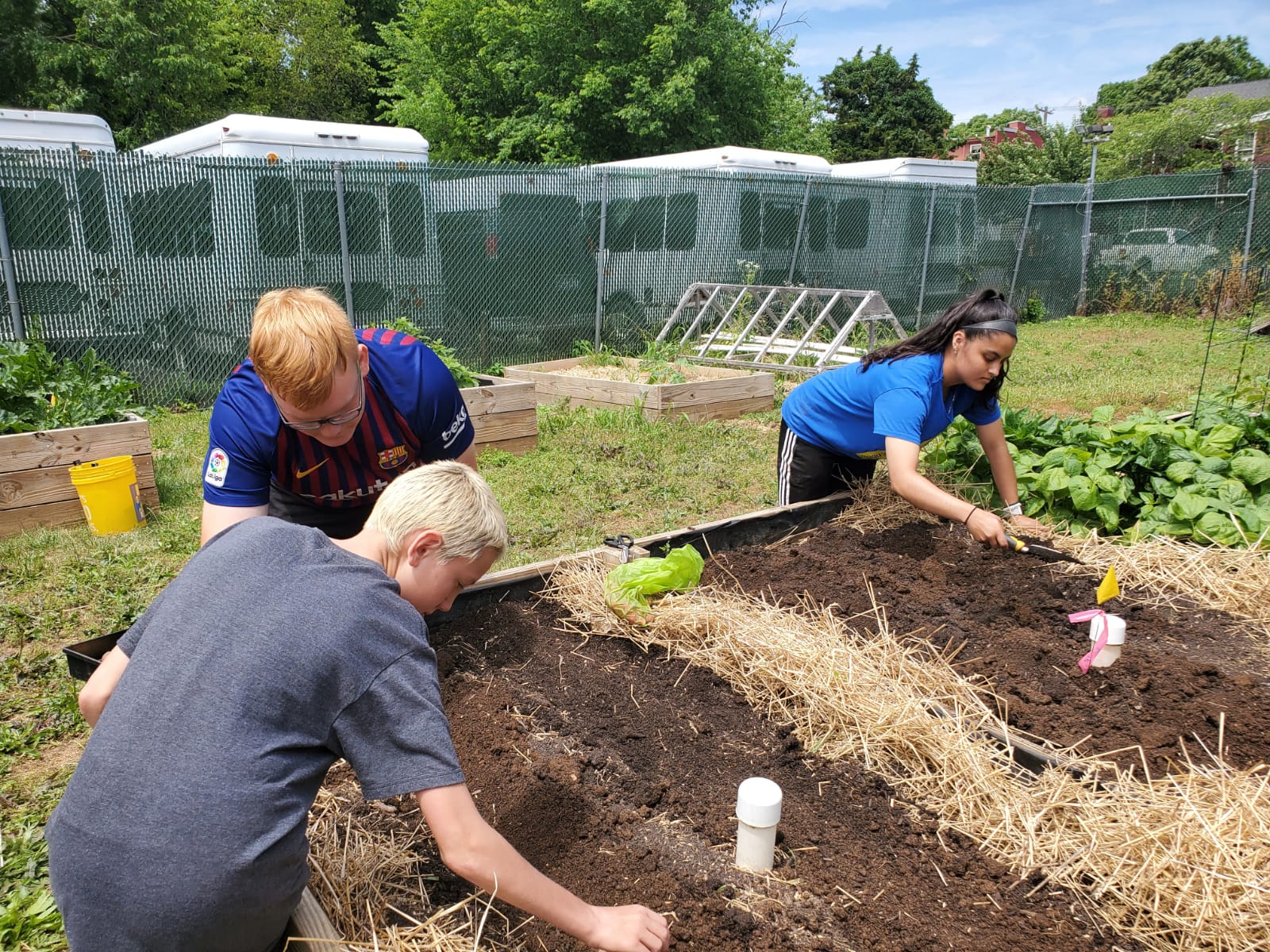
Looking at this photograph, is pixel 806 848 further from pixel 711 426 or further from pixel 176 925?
pixel 711 426

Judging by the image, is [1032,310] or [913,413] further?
[1032,310]

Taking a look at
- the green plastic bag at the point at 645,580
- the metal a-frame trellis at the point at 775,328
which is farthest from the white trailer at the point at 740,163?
the green plastic bag at the point at 645,580

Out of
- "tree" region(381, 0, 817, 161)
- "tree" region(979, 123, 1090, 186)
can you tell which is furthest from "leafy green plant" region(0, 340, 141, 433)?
"tree" region(979, 123, 1090, 186)

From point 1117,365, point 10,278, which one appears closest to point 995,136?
point 1117,365

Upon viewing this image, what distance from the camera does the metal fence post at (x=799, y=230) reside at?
13.4 meters

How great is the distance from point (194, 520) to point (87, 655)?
303 cm

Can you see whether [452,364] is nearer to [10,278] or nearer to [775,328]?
[10,278]

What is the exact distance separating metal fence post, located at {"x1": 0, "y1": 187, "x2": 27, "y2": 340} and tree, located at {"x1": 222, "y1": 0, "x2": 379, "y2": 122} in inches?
721

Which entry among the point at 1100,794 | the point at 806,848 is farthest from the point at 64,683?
the point at 1100,794

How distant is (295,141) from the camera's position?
9.49 metres

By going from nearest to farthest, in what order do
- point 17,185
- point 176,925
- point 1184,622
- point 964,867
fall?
1. point 176,925
2. point 964,867
3. point 1184,622
4. point 17,185

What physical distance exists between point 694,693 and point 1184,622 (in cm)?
208

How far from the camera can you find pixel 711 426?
794 cm

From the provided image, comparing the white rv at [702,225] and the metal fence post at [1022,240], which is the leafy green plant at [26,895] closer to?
the white rv at [702,225]
